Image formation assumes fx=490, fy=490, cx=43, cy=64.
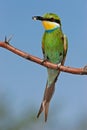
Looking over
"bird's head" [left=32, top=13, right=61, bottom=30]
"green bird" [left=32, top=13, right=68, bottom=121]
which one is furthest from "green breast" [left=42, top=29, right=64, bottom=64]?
"bird's head" [left=32, top=13, right=61, bottom=30]

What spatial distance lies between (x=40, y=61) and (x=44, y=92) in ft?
1.03

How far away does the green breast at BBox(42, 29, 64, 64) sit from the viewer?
2.03m

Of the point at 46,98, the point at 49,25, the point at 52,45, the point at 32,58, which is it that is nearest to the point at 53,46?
the point at 52,45

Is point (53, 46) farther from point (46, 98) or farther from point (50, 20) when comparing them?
point (46, 98)

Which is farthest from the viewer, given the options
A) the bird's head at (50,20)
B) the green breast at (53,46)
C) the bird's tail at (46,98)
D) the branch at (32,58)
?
the green breast at (53,46)

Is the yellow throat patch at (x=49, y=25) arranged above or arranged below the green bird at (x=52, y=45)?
above

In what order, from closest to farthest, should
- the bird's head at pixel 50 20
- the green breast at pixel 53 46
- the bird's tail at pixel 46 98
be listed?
the bird's tail at pixel 46 98, the bird's head at pixel 50 20, the green breast at pixel 53 46

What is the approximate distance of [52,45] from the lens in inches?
82.2

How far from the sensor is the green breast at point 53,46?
2.03 m

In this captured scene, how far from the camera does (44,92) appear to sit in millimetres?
1766

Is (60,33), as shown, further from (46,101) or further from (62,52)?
(46,101)

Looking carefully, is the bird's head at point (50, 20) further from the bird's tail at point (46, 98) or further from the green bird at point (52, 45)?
the bird's tail at point (46, 98)

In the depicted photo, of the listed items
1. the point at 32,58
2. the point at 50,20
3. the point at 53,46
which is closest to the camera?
the point at 32,58

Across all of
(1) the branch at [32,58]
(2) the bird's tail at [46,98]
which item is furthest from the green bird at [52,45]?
(1) the branch at [32,58]
